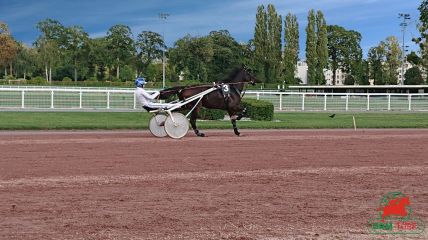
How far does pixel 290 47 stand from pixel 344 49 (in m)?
17.2

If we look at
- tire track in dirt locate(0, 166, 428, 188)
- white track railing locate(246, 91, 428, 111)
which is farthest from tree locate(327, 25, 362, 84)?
tire track in dirt locate(0, 166, 428, 188)

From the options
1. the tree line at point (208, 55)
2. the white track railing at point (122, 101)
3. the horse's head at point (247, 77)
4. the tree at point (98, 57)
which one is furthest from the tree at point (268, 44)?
the horse's head at point (247, 77)

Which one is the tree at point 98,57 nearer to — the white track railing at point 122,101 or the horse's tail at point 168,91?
the white track railing at point 122,101

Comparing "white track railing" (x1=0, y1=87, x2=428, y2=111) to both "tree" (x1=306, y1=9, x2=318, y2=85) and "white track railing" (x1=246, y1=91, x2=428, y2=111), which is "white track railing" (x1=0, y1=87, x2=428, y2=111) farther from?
"tree" (x1=306, y1=9, x2=318, y2=85)

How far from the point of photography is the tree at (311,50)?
86.2 m

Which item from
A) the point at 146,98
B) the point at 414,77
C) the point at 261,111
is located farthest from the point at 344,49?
the point at 146,98

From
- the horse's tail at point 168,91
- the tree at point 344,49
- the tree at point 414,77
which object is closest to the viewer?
the horse's tail at point 168,91

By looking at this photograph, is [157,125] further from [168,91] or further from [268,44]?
[268,44]

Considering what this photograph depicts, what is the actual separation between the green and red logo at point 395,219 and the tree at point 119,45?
92893mm

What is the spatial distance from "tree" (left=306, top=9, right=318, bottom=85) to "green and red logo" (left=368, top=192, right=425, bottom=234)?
80.5 metres

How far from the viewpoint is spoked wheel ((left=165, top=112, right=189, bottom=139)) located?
14.6 metres

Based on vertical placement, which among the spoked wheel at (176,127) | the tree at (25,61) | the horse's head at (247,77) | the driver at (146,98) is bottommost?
the spoked wheel at (176,127)

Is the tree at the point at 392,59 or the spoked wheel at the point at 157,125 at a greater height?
the tree at the point at 392,59

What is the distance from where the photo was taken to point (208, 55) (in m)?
95.2
